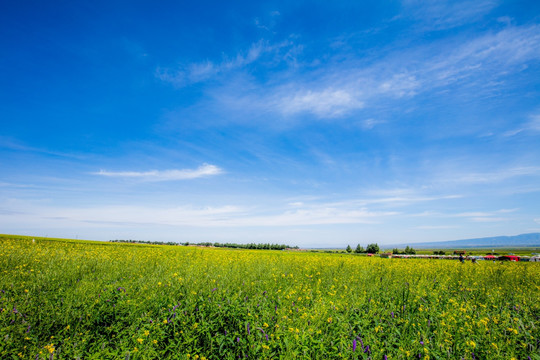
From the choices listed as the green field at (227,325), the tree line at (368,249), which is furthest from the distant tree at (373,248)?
the green field at (227,325)

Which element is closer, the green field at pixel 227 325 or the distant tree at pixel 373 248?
the green field at pixel 227 325

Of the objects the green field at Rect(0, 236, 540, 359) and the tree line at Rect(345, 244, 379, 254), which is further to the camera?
the tree line at Rect(345, 244, 379, 254)

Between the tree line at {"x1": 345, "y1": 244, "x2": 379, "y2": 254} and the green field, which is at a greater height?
A: the green field

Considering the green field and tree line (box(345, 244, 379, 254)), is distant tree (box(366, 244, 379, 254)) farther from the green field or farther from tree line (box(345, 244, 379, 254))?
the green field

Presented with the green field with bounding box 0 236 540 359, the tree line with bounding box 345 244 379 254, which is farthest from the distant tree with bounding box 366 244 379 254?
the green field with bounding box 0 236 540 359

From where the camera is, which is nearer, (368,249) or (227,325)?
(227,325)

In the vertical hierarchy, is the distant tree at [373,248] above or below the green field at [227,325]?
below

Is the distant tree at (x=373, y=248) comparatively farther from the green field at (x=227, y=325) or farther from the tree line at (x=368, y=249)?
the green field at (x=227, y=325)

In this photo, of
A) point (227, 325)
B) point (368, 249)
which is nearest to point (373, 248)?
point (368, 249)

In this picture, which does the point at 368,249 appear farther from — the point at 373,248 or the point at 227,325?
the point at 227,325

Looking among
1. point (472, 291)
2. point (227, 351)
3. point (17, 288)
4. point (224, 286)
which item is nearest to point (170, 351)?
point (227, 351)

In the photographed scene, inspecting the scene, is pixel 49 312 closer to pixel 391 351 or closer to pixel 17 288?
pixel 17 288

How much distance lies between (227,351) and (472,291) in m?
9.50

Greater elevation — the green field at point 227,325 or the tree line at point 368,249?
the green field at point 227,325
